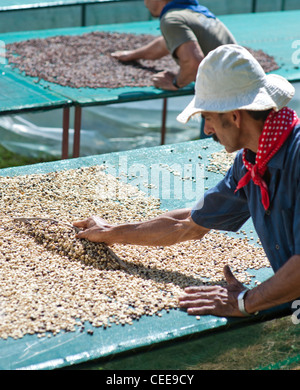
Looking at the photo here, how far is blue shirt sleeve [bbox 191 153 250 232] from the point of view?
249cm

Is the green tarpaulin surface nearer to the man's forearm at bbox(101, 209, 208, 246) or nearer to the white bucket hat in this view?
the man's forearm at bbox(101, 209, 208, 246)

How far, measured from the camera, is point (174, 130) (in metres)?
6.77

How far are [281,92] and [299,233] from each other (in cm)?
47

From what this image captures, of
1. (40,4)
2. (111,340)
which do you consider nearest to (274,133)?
(111,340)

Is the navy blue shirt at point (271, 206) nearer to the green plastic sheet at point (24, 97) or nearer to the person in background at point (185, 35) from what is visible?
the green plastic sheet at point (24, 97)

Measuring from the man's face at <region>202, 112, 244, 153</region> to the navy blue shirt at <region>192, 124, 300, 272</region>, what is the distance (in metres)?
0.14

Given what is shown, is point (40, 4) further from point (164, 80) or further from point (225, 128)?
point (225, 128)

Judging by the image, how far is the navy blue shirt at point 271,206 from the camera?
215 cm

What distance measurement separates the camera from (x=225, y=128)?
2.16 m

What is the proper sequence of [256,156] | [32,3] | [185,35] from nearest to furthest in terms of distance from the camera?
[256,156]
[185,35]
[32,3]

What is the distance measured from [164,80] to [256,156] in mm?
3059

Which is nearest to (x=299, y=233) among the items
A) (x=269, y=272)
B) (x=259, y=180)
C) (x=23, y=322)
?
(x=259, y=180)

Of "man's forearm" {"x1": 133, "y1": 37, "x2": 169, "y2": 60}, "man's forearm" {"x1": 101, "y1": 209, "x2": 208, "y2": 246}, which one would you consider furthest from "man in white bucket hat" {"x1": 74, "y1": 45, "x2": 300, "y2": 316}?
"man's forearm" {"x1": 133, "y1": 37, "x2": 169, "y2": 60}

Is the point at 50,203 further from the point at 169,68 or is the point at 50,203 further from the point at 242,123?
the point at 169,68
